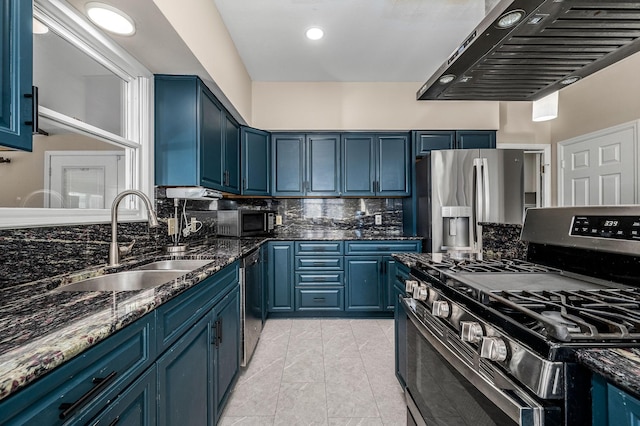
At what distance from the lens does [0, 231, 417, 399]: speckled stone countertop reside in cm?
56

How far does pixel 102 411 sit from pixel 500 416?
38.5 inches

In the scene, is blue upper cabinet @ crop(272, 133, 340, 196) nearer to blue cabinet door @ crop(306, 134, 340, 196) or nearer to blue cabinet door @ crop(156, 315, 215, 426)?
blue cabinet door @ crop(306, 134, 340, 196)

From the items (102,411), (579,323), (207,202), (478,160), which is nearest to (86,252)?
(102,411)

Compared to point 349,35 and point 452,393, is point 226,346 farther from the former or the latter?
point 349,35

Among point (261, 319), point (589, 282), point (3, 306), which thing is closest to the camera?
point (3, 306)

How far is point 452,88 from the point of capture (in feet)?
4.92

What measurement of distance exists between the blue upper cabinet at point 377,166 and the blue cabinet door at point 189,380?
8.15 feet

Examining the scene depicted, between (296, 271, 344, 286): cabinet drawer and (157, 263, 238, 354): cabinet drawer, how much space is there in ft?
5.12

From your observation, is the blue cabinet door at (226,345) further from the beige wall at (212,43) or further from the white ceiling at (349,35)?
the white ceiling at (349,35)

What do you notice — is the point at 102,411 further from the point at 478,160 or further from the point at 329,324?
the point at 478,160

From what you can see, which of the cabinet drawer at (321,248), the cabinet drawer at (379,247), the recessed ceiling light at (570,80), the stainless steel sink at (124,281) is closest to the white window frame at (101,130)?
the stainless steel sink at (124,281)

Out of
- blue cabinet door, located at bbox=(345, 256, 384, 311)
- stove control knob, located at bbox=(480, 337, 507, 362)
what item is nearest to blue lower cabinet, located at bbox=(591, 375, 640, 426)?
stove control knob, located at bbox=(480, 337, 507, 362)

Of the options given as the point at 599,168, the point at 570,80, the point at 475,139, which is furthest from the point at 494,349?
the point at 599,168

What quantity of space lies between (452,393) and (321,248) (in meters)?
2.32
